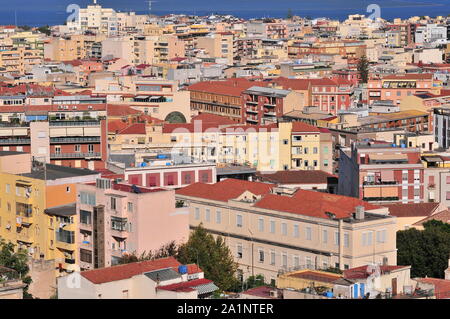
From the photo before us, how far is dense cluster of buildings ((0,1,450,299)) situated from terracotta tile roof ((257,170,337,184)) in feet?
0.20

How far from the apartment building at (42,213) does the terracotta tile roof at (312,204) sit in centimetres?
334

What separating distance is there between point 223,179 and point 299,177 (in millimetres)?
5196

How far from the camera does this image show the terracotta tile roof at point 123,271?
15.4 metres

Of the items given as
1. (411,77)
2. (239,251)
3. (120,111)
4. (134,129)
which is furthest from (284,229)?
(411,77)

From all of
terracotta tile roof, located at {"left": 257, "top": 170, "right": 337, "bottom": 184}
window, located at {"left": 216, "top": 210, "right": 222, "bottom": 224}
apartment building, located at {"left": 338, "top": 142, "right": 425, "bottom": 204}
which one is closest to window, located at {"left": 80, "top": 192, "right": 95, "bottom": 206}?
window, located at {"left": 216, "top": 210, "right": 222, "bottom": 224}

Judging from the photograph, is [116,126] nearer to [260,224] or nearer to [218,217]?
[218,217]

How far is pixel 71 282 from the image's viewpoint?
15383 mm

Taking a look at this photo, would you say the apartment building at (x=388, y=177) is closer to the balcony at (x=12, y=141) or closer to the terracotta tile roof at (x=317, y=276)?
the balcony at (x=12, y=141)

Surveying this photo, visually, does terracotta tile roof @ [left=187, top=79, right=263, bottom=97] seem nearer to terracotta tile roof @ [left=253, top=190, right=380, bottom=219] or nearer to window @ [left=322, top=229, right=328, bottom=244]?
terracotta tile roof @ [left=253, top=190, right=380, bottom=219]

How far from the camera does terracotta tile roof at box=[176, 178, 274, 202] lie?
22.8m

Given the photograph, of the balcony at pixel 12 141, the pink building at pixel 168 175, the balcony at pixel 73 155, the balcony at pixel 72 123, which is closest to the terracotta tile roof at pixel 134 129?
the balcony at pixel 72 123

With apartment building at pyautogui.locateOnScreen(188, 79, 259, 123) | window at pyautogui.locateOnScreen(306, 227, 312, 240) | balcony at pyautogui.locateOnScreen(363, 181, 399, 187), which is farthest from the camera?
apartment building at pyautogui.locateOnScreen(188, 79, 259, 123)

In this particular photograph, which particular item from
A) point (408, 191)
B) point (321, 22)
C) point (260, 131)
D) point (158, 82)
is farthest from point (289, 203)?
point (321, 22)

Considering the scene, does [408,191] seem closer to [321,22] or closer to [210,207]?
[210,207]
